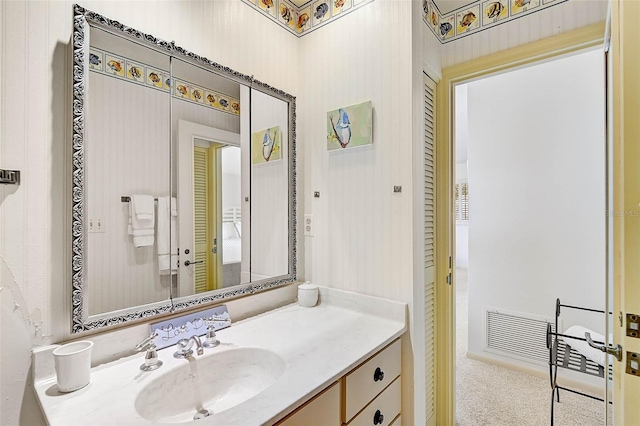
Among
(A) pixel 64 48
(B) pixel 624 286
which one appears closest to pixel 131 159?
(A) pixel 64 48

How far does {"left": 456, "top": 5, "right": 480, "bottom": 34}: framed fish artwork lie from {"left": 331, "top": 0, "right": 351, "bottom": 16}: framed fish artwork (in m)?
0.69

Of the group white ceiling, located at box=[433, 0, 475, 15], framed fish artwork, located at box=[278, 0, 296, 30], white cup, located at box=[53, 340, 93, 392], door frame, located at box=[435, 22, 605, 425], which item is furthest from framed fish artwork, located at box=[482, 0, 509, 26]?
white cup, located at box=[53, 340, 93, 392]

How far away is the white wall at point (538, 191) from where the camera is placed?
232 centimetres

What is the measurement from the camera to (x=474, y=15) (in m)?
1.80

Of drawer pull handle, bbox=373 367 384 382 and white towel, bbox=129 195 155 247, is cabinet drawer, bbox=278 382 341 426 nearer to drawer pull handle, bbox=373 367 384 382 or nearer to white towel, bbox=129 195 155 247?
drawer pull handle, bbox=373 367 384 382

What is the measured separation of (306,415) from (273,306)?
0.79m

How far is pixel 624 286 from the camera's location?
939 millimetres

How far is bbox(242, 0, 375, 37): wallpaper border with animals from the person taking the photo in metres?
1.68

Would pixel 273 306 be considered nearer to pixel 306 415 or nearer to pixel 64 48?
pixel 306 415

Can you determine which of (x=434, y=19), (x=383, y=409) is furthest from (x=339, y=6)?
(x=383, y=409)

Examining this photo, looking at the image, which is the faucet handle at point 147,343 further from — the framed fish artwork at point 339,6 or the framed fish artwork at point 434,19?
the framed fish artwork at point 434,19

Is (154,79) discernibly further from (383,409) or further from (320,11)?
(383,409)

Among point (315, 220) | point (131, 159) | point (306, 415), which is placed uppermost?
point (131, 159)

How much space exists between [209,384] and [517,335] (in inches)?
102
